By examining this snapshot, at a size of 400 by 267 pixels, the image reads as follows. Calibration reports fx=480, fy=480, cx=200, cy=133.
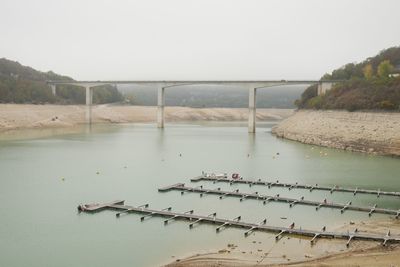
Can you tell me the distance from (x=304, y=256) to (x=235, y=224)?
4.78 m

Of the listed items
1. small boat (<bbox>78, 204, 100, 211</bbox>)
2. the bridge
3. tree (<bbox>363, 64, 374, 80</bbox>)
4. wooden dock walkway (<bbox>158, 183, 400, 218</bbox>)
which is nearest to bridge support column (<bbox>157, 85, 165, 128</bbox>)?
→ the bridge

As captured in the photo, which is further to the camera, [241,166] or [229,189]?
[241,166]

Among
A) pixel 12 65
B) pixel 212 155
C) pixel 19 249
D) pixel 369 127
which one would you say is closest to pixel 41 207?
pixel 19 249

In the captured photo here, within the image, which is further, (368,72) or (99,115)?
(99,115)

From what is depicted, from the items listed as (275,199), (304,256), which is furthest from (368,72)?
(304,256)

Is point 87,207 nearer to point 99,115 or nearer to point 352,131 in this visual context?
point 352,131

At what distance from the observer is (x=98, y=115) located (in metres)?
113

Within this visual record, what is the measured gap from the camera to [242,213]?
949 inches

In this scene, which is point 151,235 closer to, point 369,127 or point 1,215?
point 1,215

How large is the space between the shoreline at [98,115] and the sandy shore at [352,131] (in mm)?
46351

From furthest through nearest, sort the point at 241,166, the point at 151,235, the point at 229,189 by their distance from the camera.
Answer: the point at 241,166, the point at 229,189, the point at 151,235

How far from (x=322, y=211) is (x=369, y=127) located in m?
32.0

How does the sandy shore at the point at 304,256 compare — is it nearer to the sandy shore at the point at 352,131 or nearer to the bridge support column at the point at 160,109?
the sandy shore at the point at 352,131

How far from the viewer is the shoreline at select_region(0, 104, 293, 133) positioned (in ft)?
282
